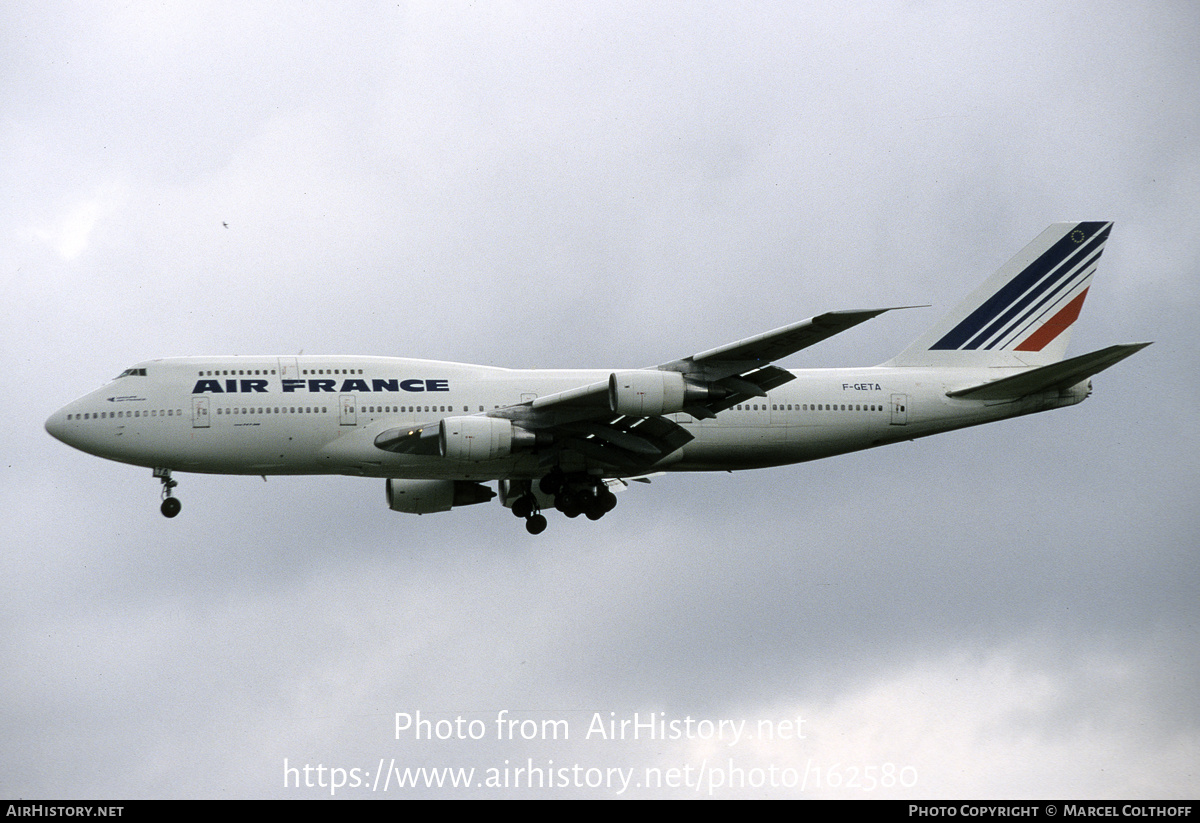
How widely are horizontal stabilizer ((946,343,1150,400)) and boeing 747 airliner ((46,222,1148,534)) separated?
0.06m

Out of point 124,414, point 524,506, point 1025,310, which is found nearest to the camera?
point 124,414

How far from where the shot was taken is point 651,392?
133 ft

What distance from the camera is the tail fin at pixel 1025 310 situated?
49062 mm

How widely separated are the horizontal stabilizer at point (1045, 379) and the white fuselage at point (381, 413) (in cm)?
33

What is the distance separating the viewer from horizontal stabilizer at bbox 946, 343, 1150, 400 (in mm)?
43103

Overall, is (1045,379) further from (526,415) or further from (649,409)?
(526,415)

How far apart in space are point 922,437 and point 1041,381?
4.11m

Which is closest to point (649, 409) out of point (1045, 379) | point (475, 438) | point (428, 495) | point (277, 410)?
point (475, 438)

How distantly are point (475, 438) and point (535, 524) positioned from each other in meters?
5.73

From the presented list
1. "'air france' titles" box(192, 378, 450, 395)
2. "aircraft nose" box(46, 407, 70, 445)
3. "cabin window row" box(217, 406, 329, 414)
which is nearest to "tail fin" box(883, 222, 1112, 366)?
"'air france' titles" box(192, 378, 450, 395)

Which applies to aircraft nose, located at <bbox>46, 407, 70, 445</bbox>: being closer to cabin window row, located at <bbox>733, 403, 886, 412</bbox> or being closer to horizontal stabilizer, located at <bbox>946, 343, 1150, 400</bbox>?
cabin window row, located at <bbox>733, 403, 886, 412</bbox>

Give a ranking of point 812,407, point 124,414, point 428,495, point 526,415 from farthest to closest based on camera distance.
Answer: point 428,495, point 812,407, point 124,414, point 526,415
